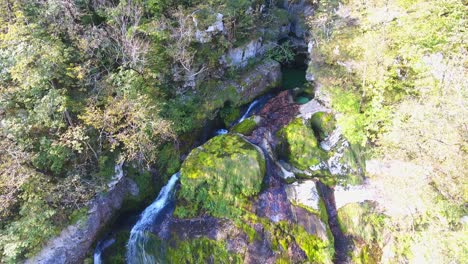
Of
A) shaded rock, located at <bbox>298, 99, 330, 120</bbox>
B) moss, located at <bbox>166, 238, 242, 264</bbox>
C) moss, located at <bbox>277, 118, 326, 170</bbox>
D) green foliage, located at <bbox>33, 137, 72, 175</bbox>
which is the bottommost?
moss, located at <bbox>166, 238, 242, 264</bbox>

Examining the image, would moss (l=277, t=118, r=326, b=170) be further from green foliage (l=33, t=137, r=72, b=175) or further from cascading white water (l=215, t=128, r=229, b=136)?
green foliage (l=33, t=137, r=72, b=175)

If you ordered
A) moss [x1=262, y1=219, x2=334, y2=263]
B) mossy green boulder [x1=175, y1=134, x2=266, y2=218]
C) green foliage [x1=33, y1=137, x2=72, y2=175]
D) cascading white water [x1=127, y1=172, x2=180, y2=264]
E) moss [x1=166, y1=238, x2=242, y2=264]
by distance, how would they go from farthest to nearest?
mossy green boulder [x1=175, y1=134, x2=266, y2=218] → cascading white water [x1=127, y1=172, x2=180, y2=264] → moss [x1=262, y1=219, x2=334, y2=263] → moss [x1=166, y1=238, x2=242, y2=264] → green foliage [x1=33, y1=137, x2=72, y2=175]

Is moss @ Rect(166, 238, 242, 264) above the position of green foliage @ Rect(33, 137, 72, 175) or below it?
below

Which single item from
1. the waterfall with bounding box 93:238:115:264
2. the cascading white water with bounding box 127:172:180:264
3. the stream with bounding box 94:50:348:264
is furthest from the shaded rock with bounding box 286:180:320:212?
the waterfall with bounding box 93:238:115:264

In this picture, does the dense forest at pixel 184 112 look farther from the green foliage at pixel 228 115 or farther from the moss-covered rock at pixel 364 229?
the green foliage at pixel 228 115

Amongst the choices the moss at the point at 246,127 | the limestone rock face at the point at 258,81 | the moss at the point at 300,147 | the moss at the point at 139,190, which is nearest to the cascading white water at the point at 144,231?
the moss at the point at 139,190

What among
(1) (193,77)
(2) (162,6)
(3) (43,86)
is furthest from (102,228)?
(2) (162,6)

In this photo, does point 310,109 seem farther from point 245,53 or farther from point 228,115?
point 245,53
